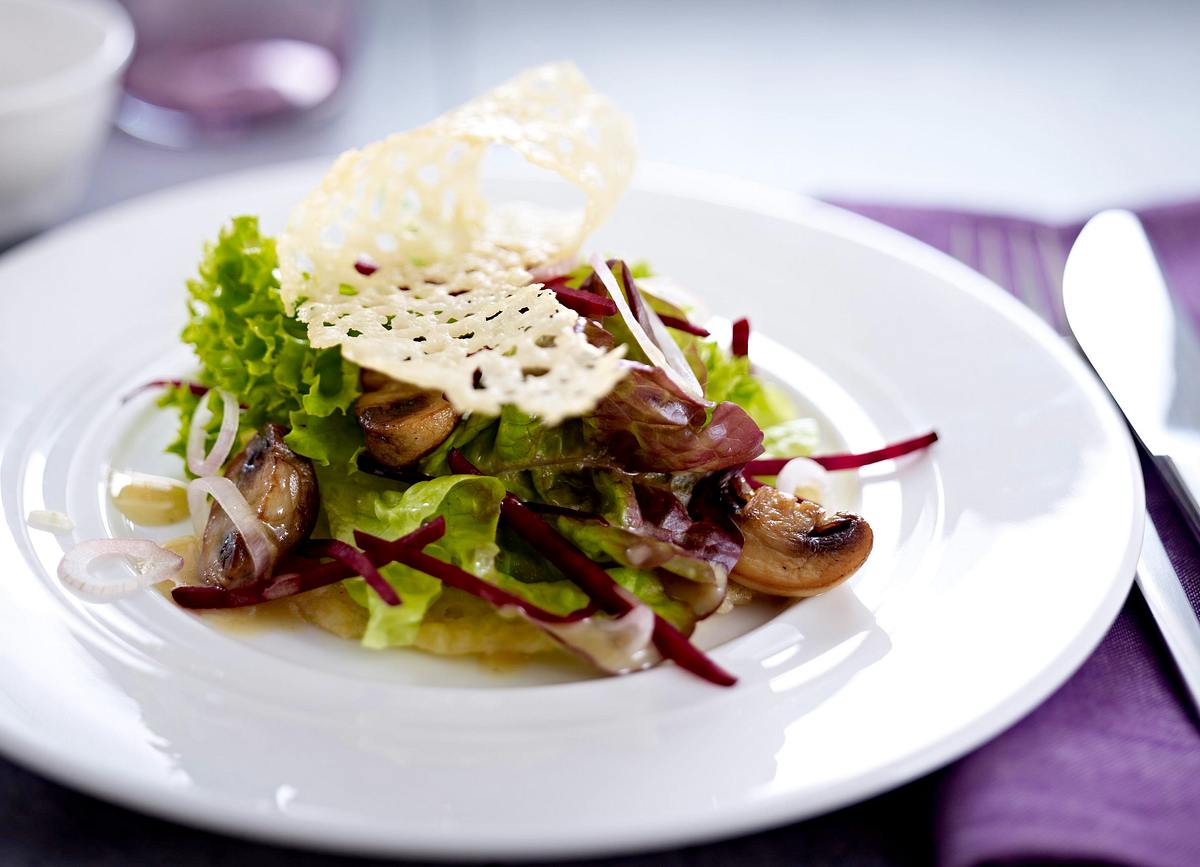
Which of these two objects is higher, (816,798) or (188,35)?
(816,798)

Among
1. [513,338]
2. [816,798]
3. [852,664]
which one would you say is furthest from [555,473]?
[816,798]

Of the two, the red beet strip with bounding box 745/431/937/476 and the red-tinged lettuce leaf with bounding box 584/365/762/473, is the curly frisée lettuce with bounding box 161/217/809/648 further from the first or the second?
the red beet strip with bounding box 745/431/937/476

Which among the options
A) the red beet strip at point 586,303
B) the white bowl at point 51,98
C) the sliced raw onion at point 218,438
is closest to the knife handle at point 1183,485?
the red beet strip at point 586,303

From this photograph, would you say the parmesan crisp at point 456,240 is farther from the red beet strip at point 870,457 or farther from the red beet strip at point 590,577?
the red beet strip at point 870,457

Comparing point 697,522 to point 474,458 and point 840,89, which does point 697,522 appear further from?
point 840,89

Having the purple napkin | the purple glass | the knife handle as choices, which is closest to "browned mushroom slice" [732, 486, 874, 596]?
the purple napkin

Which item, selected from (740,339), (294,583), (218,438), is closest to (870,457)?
(740,339)

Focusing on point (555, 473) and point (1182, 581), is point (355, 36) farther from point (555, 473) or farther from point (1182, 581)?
point (1182, 581)
